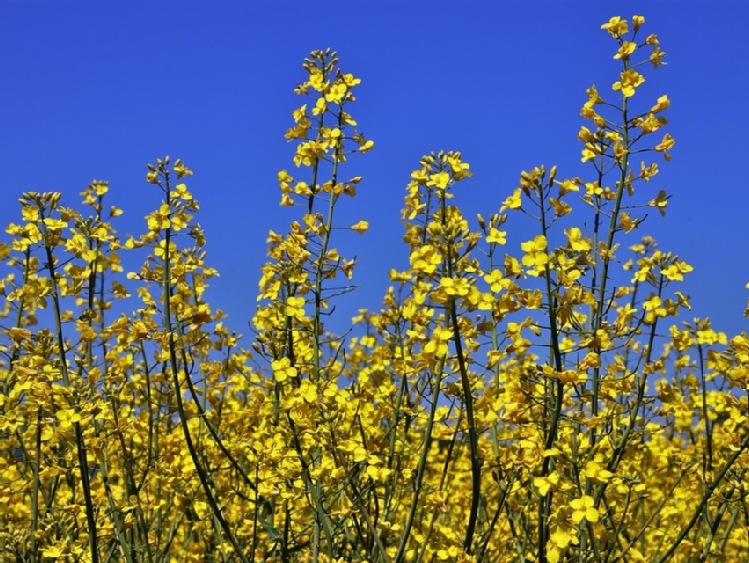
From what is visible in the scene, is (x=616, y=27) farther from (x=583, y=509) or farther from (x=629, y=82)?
(x=583, y=509)

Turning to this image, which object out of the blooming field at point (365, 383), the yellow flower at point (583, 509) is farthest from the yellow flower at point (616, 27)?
the yellow flower at point (583, 509)

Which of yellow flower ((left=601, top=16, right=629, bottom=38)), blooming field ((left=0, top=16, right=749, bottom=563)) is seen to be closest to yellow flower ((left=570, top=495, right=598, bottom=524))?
blooming field ((left=0, top=16, right=749, bottom=563))

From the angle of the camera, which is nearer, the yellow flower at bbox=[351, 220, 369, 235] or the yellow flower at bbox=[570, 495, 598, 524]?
the yellow flower at bbox=[570, 495, 598, 524]

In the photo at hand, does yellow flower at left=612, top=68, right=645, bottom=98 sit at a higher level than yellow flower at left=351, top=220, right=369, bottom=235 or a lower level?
higher

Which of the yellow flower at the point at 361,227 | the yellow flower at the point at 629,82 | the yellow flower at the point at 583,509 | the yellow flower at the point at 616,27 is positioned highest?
the yellow flower at the point at 616,27

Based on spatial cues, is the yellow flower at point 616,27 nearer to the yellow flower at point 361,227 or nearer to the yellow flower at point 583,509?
the yellow flower at point 361,227

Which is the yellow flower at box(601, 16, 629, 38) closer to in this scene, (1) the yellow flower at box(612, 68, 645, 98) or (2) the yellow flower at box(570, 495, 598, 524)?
(1) the yellow flower at box(612, 68, 645, 98)

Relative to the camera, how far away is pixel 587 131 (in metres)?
4.19

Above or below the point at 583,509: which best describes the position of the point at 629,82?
above

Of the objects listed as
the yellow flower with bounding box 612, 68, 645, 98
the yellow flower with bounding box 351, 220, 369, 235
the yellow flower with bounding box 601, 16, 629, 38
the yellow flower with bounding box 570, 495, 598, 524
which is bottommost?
the yellow flower with bounding box 570, 495, 598, 524

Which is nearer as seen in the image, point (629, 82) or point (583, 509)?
point (583, 509)

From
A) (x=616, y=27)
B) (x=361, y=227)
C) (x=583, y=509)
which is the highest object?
(x=616, y=27)

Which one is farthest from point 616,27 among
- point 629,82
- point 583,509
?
point 583,509

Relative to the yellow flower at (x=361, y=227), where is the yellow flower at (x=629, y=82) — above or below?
above
